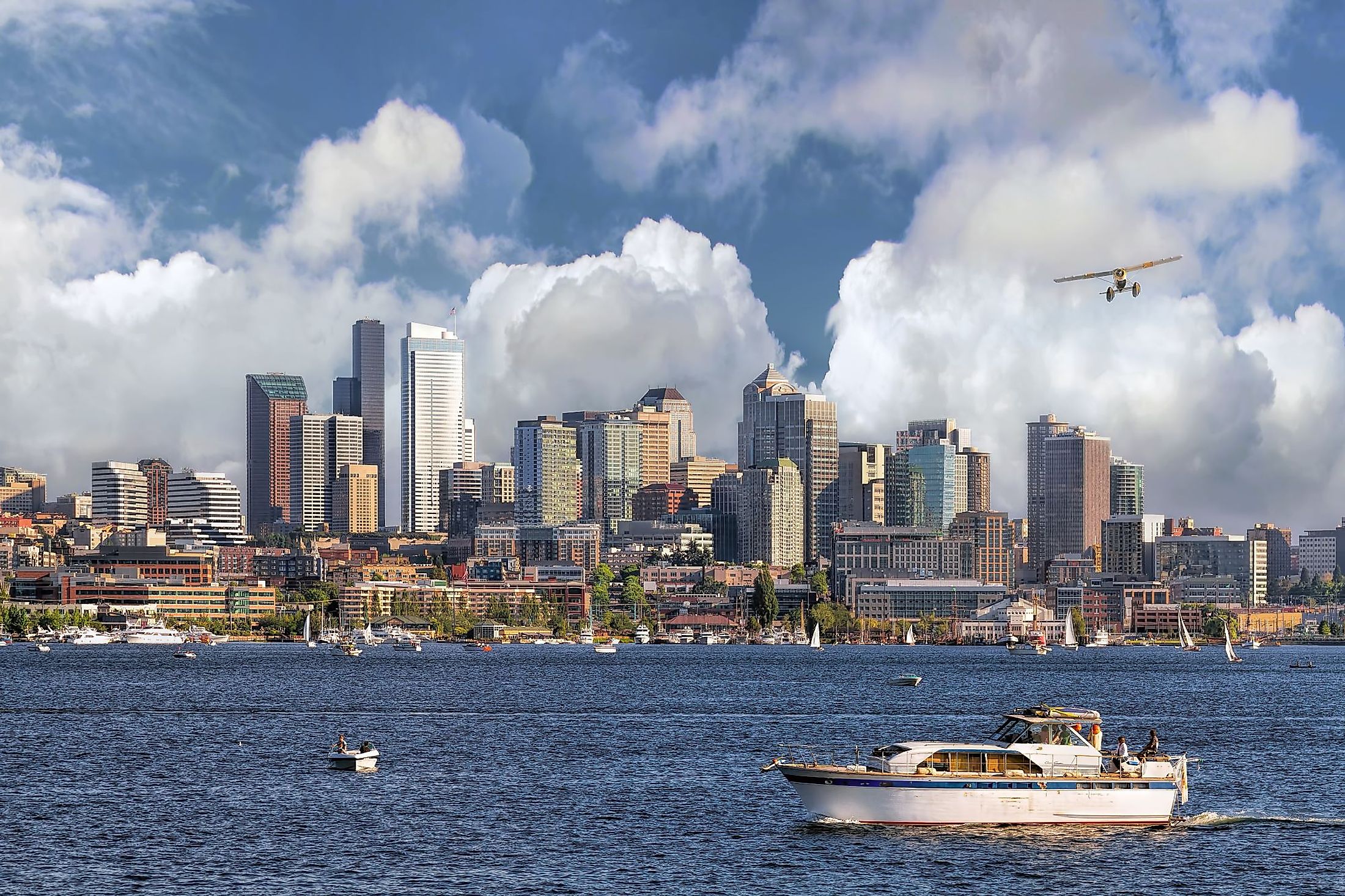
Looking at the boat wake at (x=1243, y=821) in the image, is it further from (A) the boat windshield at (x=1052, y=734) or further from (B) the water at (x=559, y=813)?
(A) the boat windshield at (x=1052, y=734)

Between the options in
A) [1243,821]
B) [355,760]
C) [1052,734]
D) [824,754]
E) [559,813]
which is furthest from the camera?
[824,754]

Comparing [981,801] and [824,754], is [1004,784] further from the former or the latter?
[824,754]

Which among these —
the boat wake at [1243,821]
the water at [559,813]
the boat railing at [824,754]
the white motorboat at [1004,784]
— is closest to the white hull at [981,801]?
the white motorboat at [1004,784]

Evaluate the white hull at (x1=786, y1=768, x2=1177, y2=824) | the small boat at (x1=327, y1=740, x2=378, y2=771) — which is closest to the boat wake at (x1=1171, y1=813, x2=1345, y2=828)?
the white hull at (x1=786, y1=768, x2=1177, y2=824)

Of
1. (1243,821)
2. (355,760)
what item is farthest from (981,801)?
(355,760)

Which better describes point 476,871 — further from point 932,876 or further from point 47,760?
point 47,760

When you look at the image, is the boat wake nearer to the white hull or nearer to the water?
the water
